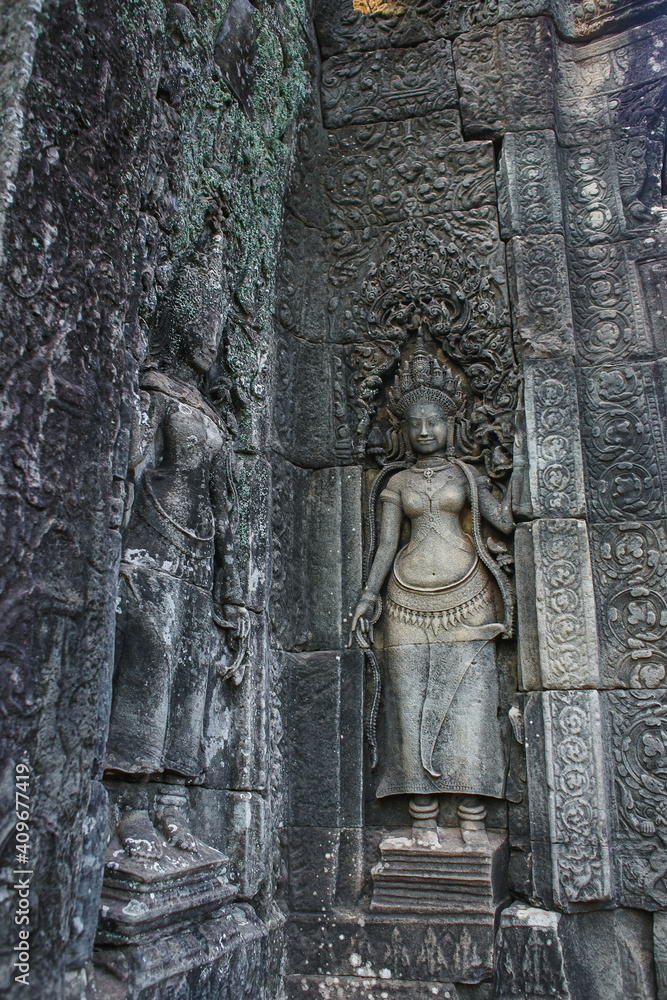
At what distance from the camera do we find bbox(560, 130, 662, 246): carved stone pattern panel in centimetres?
536

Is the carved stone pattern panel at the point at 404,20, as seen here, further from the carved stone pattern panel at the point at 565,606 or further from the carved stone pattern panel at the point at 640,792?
the carved stone pattern panel at the point at 640,792

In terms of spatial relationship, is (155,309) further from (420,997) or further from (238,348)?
(420,997)

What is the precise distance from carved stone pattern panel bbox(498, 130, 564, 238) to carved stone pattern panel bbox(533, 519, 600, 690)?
6.73 ft

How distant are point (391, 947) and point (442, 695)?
4.46 feet

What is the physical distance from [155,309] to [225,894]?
2853 mm

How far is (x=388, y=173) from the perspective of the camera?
5.90 meters

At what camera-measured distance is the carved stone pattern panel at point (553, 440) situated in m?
4.82

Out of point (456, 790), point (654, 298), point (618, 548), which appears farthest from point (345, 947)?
point (654, 298)

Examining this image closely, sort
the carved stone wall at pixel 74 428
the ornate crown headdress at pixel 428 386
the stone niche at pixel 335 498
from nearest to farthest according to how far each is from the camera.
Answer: the carved stone wall at pixel 74 428
the stone niche at pixel 335 498
the ornate crown headdress at pixel 428 386

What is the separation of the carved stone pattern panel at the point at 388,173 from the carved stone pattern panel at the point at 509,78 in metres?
0.18

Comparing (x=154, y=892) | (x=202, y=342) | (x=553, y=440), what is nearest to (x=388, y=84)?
(x=202, y=342)

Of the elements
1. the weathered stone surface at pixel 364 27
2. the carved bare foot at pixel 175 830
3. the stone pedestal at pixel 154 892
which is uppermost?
the weathered stone surface at pixel 364 27

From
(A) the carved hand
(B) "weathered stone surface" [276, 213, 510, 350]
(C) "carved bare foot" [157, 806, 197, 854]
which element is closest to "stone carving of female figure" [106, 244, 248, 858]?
(C) "carved bare foot" [157, 806, 197, 854]

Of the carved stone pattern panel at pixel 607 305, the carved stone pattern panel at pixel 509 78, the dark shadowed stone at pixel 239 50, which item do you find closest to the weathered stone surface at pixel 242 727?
the carved stone pattern panel at pixel 607 305
